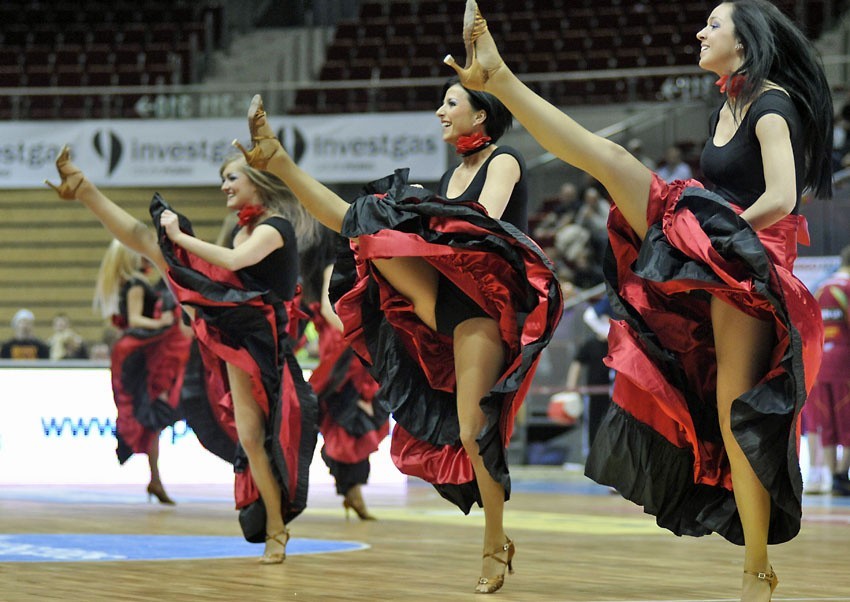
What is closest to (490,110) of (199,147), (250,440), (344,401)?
(250,440)

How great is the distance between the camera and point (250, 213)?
4676 millimetres

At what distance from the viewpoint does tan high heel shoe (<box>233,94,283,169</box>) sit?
3564mm

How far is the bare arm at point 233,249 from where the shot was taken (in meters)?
4.37

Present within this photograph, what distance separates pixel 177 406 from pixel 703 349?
494 cm

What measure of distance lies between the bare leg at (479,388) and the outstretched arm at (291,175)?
18.3 inches

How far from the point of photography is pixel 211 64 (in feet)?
55.1

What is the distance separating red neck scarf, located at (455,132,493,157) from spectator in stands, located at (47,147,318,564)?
36.4 inches

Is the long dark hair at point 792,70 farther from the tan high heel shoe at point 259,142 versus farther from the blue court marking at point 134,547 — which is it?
the blue court marking at point 134,547

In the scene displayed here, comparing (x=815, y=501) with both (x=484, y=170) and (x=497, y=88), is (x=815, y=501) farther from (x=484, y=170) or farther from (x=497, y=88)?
(x=497, y=88)

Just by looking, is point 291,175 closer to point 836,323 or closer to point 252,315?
point 252,315

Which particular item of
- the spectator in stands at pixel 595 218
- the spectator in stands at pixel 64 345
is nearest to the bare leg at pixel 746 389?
the spectator in stands at pixel 595 218

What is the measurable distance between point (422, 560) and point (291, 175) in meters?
1.52

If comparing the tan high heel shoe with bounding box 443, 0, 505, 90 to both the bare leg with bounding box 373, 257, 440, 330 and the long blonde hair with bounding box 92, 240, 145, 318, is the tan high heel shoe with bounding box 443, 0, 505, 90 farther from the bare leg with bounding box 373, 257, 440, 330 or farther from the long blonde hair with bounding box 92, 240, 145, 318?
the long blonde hair with bounding box 92, 240, 145, 318

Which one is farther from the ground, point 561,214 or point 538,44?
point 538,44
